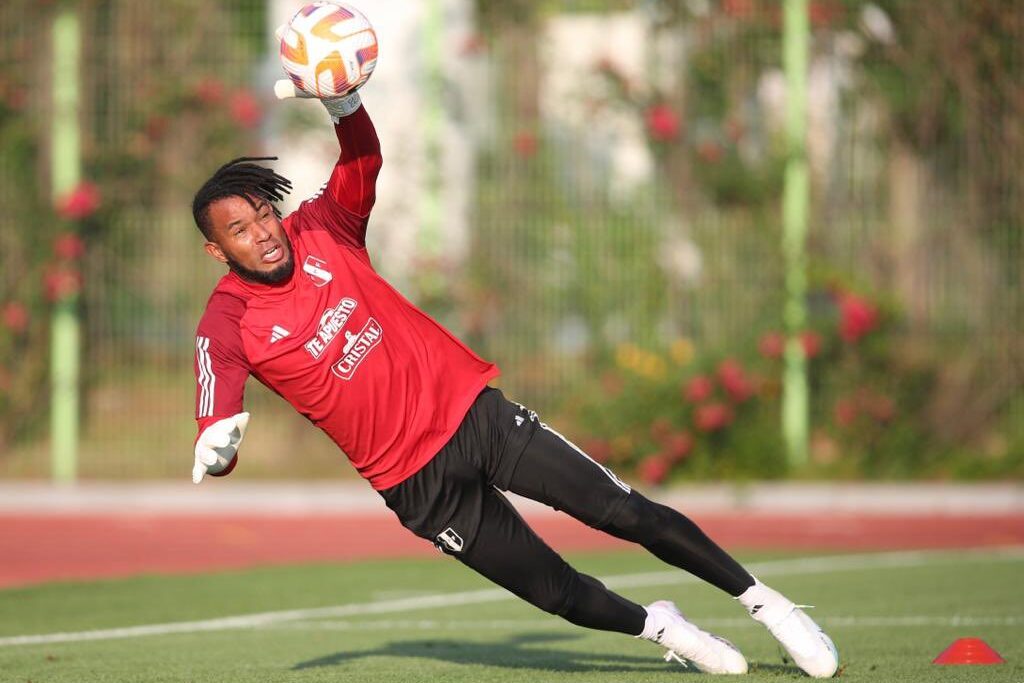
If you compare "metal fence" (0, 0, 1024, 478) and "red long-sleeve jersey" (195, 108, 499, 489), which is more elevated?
"metal fence" (0, 0, 1024, 478)

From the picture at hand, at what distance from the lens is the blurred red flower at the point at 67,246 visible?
674 inches

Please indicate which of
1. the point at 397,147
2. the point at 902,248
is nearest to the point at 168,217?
the point at 397,147

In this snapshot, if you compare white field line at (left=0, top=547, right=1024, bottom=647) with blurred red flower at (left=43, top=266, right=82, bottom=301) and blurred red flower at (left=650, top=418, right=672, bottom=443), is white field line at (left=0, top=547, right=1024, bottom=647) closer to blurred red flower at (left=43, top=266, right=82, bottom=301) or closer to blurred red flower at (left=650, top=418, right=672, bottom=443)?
A: blurred red flower at (left=650, top=418, right=672, bottom=443)

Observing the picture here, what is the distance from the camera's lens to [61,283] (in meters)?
17.1

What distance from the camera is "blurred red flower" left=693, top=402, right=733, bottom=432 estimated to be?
16375 mm

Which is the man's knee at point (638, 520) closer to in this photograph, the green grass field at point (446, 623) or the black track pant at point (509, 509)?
the black track pant at point (509, 509)

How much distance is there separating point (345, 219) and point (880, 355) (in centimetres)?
1125

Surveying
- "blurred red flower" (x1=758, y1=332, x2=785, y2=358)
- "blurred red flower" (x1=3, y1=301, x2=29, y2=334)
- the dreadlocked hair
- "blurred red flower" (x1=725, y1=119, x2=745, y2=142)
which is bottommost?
the dreadlocked hair

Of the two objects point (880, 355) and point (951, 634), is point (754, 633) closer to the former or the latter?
point (951, 634)

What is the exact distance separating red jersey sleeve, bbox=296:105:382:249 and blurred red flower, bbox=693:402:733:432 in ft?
Result: 33.1

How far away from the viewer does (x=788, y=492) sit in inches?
643

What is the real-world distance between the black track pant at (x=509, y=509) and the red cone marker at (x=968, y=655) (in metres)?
1.20

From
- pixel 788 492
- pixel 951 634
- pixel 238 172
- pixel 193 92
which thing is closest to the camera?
pixel 238 172

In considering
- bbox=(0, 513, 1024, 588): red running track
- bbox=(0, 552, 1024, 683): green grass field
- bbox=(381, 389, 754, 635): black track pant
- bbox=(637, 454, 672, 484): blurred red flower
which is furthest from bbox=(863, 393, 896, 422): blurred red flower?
bbox=(381, 389, 754, 635): black track pant
